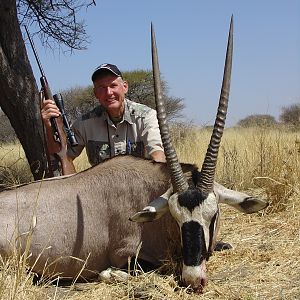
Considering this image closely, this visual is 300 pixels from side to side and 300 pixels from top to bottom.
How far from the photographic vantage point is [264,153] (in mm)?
6207

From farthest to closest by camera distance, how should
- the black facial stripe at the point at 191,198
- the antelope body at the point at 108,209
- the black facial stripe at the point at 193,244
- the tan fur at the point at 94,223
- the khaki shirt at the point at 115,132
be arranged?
the khaki shirt at the point at 115,132 < the tan fur at the point at 94,223 < the antelope body at the point at 108,209 < the black facial stripe at the point at 191,198 < the black facial stripe at the point at 193,244

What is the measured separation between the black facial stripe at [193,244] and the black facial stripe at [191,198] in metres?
0.11

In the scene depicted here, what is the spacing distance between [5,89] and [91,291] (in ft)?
12.0

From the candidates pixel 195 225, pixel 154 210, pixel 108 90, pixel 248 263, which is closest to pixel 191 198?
pixel 195 225

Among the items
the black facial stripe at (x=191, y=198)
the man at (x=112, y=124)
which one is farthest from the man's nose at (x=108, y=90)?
the black facial stripe at (x=191, y=198)

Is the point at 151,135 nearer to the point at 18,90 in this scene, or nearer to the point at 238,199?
the point at 238,199

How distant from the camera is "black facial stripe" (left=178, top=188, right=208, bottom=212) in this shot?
3.20 metres

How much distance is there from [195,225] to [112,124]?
202cm

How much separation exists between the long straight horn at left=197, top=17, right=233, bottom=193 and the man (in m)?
1.26

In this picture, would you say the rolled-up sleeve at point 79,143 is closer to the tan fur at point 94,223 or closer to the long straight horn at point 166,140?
the tan fur at point 94,223

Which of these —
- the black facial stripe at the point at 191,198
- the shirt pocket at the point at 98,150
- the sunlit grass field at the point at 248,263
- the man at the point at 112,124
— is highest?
the man at the point at 112,124

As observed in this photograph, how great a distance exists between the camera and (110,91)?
15.6 ft

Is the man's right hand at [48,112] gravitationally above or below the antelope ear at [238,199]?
above

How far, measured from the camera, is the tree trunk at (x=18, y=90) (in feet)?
21.1
